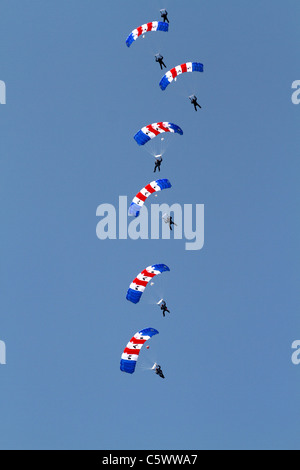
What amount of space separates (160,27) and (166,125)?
20.5 ft

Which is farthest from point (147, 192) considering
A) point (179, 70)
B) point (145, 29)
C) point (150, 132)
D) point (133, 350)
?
point (145, 29)

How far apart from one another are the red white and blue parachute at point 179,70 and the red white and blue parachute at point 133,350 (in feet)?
47.8

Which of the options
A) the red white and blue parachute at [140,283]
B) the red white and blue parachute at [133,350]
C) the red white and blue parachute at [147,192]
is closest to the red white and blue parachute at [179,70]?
the red white and blue parachute at [147,192]

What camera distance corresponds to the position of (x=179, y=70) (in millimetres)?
39250

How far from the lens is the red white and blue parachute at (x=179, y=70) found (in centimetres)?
3852

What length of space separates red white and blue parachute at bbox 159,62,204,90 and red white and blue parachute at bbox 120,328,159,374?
1457 centimetres

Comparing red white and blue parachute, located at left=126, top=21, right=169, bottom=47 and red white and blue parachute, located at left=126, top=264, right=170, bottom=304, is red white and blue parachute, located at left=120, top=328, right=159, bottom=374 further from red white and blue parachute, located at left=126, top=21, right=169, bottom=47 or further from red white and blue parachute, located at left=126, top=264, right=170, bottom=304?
red white and blue parachute, located at left=126, top=21, right=169, bottom=47

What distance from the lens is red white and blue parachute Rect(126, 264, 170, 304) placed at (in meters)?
37.7

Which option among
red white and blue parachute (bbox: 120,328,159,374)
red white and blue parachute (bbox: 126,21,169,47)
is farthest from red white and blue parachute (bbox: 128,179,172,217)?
red white and blue parachute (bbox: 126,21,169,47)

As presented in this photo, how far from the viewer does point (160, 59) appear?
137ft
